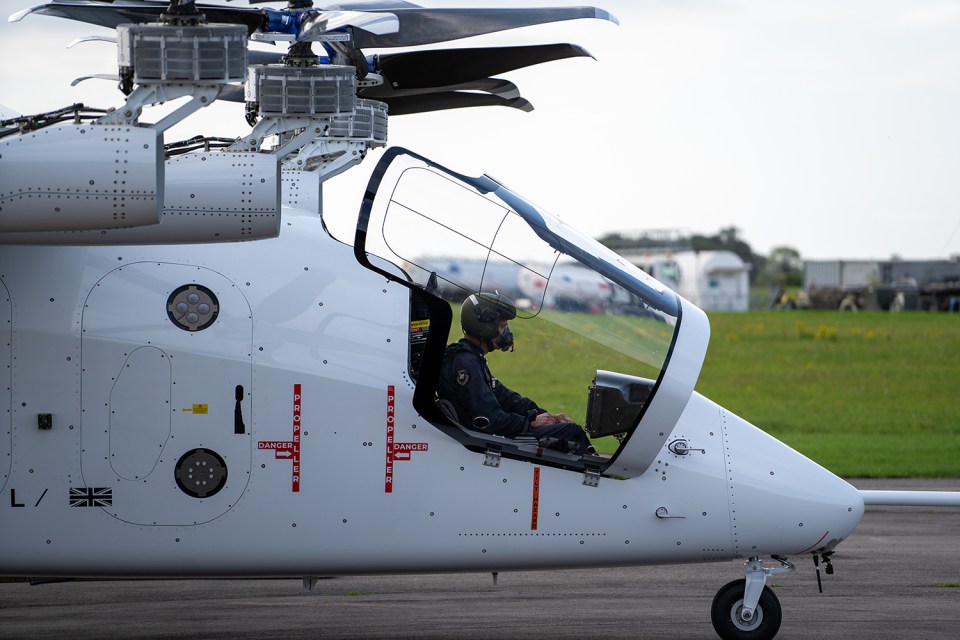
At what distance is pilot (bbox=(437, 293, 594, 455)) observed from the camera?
246 inches

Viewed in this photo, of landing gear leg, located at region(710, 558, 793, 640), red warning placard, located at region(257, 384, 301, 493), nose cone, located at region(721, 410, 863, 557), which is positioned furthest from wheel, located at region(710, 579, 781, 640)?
red warning placard, located at region(257, 384, 301, 493)

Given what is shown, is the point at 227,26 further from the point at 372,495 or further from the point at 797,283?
the point at 797,283

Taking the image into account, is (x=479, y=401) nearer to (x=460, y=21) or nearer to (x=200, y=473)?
(x=200, y=473)

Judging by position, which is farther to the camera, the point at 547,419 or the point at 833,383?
the point at 833,383

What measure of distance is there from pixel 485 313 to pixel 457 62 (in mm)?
1411

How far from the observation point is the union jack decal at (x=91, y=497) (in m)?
5.97

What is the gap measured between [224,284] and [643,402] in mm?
2333

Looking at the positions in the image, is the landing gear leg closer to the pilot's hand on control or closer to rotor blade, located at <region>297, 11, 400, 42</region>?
the pilot's hand on control

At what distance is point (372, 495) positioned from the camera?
6121 millimetres

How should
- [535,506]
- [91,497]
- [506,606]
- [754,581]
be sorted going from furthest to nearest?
[506,606], [754,581], [535,506], [91,497]

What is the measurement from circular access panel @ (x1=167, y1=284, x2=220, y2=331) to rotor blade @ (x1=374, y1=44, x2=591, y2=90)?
5.78 ft

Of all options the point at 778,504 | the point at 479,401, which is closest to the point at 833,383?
the point at 778,504

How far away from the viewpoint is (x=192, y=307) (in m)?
6.09

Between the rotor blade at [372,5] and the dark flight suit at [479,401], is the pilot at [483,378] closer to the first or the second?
the dark flight suit at [479,401]
